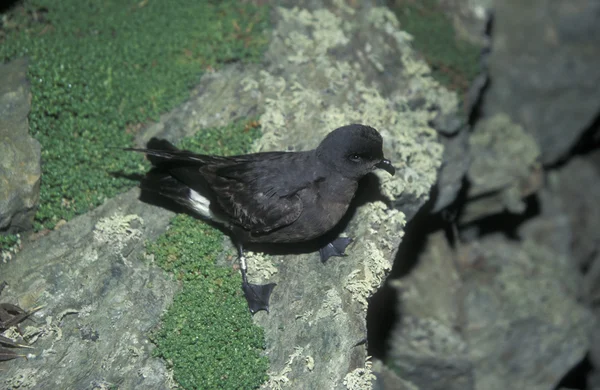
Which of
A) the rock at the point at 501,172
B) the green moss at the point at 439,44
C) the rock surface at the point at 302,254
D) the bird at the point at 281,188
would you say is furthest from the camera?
the rock at the point at 501,172


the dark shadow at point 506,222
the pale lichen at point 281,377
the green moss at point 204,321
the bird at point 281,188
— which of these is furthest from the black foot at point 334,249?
the dark shadow at point 506,222

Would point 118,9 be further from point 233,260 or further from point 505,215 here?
point 505,215

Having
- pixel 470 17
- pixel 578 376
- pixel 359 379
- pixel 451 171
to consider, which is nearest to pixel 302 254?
pixel 359 379

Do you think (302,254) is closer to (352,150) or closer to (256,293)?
(256,293)

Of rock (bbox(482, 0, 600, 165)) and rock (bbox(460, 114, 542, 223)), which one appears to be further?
rock (bbox(482, 0, 600, 165))

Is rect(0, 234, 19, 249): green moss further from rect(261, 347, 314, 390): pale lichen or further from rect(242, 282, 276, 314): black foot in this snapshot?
rect(261, 347, 314, 390): pale lichen

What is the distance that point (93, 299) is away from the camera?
18.8ft

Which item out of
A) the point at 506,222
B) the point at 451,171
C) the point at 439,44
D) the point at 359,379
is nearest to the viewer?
the point at 359,379

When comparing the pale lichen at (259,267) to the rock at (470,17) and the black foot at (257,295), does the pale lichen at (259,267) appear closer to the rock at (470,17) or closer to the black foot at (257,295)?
the black foot at (257,295)

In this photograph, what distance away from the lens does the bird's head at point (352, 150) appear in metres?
5.54

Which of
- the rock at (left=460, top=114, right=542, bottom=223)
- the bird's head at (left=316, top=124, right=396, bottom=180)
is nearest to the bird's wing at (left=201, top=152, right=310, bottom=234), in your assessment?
the bird's head at (left=316, top=124, right=396, bottom=180)

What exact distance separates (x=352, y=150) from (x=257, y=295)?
5.65 feet

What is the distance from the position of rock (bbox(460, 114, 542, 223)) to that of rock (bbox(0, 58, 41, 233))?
6419 mm

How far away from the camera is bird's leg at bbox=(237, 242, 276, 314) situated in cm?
569
